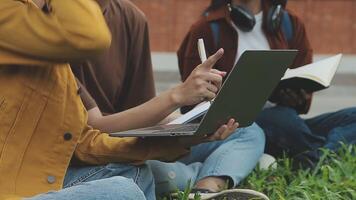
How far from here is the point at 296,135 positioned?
437cm

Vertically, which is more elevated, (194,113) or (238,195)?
(194,113)

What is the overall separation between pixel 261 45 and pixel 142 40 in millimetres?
890

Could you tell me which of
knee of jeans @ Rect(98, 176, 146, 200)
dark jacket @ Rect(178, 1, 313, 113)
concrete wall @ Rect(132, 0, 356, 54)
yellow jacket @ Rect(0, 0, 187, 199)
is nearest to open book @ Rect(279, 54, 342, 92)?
dark jacket @ Rect(178, 1, 313, 113)

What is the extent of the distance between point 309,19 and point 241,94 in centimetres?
1537

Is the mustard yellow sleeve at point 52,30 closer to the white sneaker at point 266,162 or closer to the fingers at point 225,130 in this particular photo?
the fingers at point 225,130

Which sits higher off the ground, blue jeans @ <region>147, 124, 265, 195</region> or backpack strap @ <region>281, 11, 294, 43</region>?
backpack strap @ <region>281, 11, 294, 43</region>

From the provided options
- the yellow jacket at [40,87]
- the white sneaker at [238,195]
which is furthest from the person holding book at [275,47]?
the yellow jacket at [40,87]

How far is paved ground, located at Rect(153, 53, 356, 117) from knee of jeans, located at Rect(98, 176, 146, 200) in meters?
7.73

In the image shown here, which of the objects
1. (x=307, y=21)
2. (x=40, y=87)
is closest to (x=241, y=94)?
(x=40, y=87)

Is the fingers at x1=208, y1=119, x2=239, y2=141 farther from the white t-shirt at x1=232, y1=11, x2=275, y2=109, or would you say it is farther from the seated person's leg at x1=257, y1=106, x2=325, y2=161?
the white t-shirt at x1=232, y1=11, x2=275, y2=109

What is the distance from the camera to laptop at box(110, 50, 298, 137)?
2818mm

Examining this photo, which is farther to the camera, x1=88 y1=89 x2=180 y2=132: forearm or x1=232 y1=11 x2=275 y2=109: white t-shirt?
x1=232 y1=11 x2=275 y2=109: white t-shirt

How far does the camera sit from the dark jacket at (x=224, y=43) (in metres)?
4.40

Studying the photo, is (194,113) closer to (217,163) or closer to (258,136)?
(217,163)
